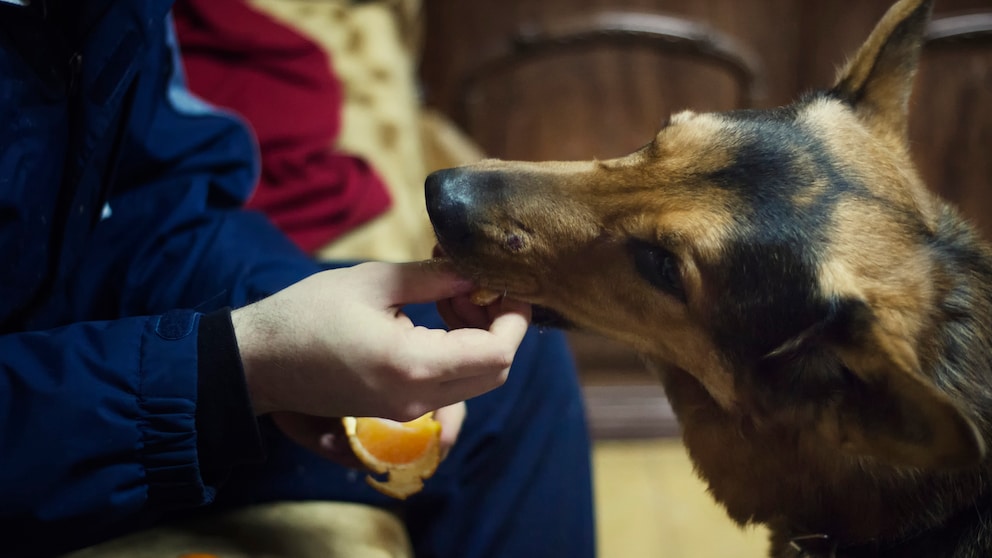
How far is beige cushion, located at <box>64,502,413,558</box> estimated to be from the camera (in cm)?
93

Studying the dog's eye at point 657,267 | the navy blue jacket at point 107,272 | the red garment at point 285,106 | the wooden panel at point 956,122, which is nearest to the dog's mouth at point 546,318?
the dog's eye at point 657,267

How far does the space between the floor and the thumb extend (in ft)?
4.23

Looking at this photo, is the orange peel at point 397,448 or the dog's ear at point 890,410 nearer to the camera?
the dog's ear at point 890,410

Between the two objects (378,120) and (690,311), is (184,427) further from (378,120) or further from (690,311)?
(378,120)

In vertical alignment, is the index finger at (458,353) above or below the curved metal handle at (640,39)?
below

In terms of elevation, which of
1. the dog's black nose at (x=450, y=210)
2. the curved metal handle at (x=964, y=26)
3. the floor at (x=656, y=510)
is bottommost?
the floor at (x=656, y=510)

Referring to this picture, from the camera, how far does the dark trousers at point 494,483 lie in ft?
3.63

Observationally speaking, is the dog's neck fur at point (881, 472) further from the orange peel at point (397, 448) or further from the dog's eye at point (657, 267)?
the orange peel at point (397, 448)

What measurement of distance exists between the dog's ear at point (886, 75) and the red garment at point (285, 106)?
0.96 m

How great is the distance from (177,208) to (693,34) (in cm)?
161

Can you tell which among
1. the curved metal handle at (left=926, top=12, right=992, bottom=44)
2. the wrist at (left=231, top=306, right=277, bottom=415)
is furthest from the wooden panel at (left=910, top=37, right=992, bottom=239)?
the wrist at (left=231, top=306, right=277, bottom=415)

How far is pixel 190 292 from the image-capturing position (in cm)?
112

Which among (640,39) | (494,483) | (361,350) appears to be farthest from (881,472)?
A: (640,39)

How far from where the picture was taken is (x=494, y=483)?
1.17 metres
